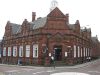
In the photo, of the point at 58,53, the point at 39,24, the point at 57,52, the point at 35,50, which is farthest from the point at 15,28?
the point at 58,53

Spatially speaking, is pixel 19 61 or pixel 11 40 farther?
pixel 11 40

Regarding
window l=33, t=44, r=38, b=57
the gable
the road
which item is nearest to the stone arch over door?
window l=33, t=44, r=38, b=57

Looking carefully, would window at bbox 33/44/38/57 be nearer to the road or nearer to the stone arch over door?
the stone arch over door

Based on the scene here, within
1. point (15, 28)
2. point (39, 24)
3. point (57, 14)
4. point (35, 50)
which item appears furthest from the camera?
point (15, 28)

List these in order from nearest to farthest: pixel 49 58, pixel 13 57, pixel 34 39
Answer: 1. pixel 49 58
2. pixel 34 39
3. pixel 13 57

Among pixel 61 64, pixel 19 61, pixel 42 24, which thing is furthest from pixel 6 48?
pixel 61 64

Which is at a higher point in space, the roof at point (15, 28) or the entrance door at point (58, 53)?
the roof at point (15, 28)

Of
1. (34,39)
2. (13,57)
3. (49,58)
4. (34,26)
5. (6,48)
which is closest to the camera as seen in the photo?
(49,58)

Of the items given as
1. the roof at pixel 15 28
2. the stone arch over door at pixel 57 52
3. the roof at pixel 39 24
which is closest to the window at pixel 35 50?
the stone arch over door at pixel 57 52

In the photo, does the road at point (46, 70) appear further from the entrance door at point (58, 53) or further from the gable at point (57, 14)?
the gable at point (57, 14)

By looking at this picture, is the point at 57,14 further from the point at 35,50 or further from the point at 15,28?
the point at 15,28

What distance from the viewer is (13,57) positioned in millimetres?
63625

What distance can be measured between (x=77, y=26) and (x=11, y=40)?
605 inches

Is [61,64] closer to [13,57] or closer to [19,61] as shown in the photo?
[19,61]
